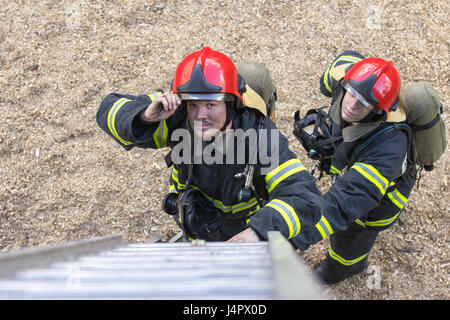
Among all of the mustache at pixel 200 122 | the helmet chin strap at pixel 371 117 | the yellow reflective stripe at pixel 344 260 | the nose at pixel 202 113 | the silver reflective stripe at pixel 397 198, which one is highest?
the nose at pixel 202 113

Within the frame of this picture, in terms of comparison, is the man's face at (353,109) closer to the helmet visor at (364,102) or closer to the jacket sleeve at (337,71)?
the helmet visor at (364,102)

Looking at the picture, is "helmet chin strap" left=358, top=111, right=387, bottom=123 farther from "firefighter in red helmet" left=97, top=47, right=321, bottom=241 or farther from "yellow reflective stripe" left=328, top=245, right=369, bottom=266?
"yellow reflective stripe" left=328, top=245, right=369, bottom=266

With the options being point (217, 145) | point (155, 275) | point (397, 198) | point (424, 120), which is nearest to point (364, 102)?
point (424, 120)

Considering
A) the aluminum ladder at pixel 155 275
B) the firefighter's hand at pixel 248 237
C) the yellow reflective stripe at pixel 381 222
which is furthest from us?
the yellow reflective stripe at pixel 381 222

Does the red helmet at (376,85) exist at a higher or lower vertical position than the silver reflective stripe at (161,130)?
higher

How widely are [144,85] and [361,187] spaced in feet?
10.8

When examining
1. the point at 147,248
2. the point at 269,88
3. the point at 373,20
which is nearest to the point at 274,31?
the point at 373,20

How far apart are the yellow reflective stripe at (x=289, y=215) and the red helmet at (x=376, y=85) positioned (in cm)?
117

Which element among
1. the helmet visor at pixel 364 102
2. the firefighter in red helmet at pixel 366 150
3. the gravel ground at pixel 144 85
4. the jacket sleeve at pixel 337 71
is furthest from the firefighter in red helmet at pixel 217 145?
the gravel ground at pixel 144 85

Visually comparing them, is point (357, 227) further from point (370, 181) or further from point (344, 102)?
point (344, 102)

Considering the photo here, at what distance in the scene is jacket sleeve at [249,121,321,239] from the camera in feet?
6.72

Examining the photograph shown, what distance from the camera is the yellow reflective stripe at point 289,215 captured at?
210 cm

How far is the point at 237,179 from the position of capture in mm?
2518

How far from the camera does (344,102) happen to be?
2906 millimetres
